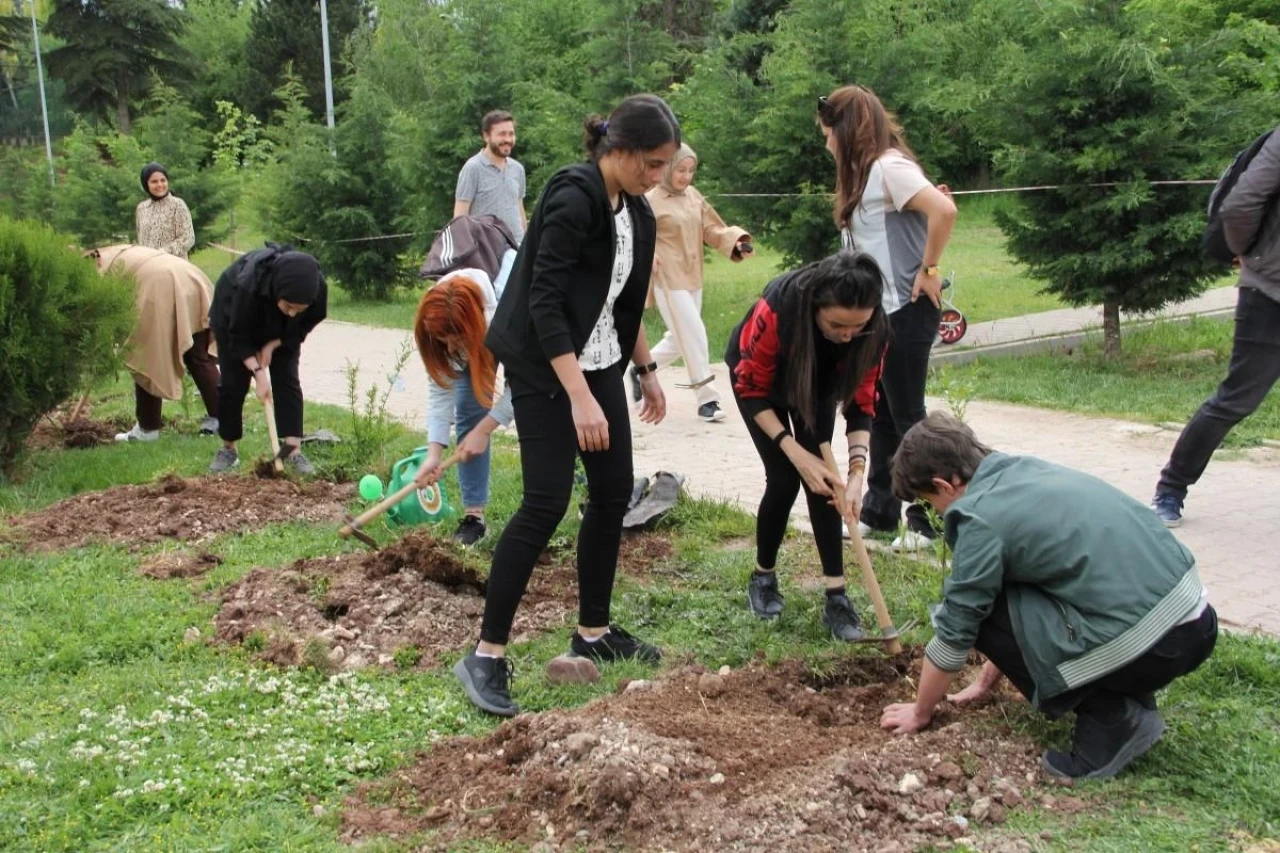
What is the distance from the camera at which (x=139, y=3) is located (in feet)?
135

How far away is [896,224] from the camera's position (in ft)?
17.1

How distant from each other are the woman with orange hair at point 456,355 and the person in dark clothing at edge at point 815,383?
1029mm

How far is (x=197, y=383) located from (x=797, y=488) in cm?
517

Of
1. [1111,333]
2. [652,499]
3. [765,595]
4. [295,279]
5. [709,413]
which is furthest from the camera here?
[1111,333]

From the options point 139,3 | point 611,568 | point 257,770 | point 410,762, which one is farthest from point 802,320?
point 139,3

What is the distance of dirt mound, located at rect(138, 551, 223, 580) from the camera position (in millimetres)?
5395

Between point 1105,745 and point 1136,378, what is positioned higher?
point 1105,745

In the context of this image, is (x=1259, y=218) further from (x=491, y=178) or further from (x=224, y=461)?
(x=491, y=178)

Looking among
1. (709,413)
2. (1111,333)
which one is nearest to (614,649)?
(709,413)

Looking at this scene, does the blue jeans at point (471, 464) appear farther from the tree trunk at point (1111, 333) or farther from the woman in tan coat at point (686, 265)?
the tree trunk at point (1111, 333)

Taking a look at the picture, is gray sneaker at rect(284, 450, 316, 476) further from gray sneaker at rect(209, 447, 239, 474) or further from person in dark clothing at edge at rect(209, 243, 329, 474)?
gray sneaker at rect(209, 447, 239, 474)

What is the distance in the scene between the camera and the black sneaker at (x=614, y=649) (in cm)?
423

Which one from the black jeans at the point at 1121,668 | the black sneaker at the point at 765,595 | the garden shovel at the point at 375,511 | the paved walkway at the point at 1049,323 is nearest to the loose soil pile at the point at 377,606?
the garden shovel at the point at 375,511

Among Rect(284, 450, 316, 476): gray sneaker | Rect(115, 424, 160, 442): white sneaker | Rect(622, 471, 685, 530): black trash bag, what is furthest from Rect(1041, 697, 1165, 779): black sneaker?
Rect(115, 424, 160, 442): white sneaker
